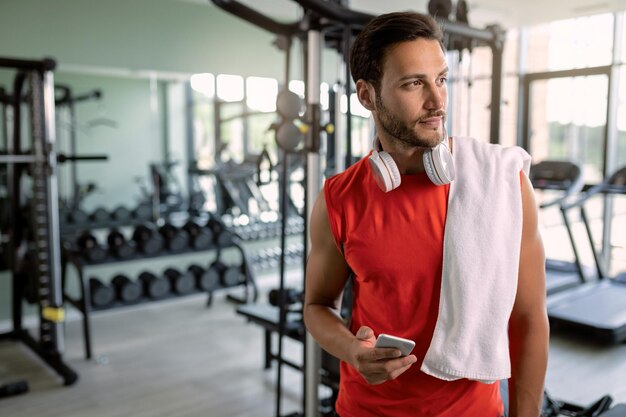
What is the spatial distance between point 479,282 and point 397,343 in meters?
0.20

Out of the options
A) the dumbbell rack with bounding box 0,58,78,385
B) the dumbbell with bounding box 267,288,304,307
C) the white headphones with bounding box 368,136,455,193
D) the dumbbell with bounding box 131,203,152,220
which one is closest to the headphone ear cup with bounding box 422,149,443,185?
the white headphones with bounding box 368,136,455,193

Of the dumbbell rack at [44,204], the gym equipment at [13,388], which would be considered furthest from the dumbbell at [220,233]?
the gym equipment at [13,388]

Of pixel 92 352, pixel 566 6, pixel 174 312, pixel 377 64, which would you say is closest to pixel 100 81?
pixel 174 312

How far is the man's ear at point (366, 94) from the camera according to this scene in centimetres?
101

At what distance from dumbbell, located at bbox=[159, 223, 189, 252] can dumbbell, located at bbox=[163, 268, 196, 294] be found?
0.17 metres

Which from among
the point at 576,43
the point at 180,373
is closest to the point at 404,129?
the point at 180,373

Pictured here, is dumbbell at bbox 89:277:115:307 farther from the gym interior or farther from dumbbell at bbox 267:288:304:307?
dumbbell at bbox 267:288:304:307

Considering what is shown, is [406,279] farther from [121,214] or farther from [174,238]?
[121,214]

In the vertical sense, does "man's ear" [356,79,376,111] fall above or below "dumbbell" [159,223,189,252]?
above

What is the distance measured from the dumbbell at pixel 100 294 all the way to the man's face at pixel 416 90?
333 centimetres

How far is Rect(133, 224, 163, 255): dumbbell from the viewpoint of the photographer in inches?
162

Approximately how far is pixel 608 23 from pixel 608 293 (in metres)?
2.38

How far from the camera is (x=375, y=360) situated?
2.86ft

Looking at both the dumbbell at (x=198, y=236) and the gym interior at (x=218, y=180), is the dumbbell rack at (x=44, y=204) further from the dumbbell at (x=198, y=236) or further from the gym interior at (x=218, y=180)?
the dumbbell at (x=198, y=236)
